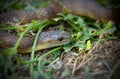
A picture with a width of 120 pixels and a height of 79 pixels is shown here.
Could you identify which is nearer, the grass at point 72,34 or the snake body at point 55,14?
the grass at point 72,34

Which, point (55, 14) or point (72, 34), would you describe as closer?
point (72, 34)

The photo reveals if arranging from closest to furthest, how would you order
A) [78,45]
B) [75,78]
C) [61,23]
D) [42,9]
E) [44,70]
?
[75,78], [44,70], [78,45], [61,23], [42,9]

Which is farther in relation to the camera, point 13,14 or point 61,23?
point 13,14

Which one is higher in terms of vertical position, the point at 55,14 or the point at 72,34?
the point at 55,14

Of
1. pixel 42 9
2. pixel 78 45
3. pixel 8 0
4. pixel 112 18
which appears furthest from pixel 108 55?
pixel 8 0

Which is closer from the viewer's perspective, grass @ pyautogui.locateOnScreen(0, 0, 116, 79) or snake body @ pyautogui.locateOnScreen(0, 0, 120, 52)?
grass @ pyautogui.locateOnScreen(0, 0, 116, 79)

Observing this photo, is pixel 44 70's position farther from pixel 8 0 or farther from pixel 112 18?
pixel 8 0

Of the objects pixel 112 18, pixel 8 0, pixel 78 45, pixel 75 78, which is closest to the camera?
pixel 75 78

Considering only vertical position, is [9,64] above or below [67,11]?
below
